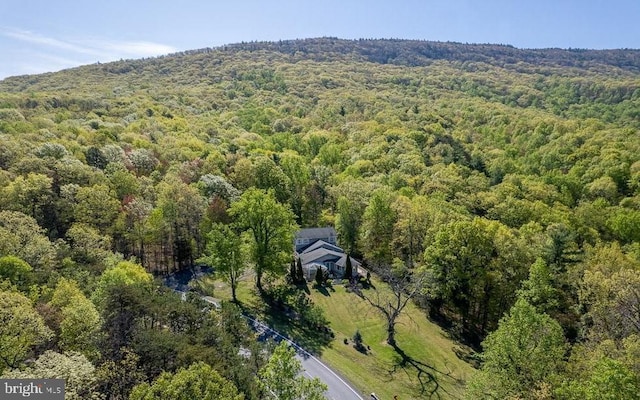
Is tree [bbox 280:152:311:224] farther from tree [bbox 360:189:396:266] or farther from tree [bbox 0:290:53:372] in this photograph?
tree [bbox 0:290:53:372]

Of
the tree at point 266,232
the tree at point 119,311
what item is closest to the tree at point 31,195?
the tree at point 266,232

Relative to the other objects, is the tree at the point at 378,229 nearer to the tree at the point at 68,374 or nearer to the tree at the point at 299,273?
the tree at the point at 299,273

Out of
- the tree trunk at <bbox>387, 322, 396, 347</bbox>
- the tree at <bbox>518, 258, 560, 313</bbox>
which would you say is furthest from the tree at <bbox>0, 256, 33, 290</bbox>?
the tree at <bbox>518, 258, 560, 313</bbox>

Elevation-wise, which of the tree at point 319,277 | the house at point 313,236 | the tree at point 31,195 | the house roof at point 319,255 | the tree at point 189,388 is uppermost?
the tree at point 31,195

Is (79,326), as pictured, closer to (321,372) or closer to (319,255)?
(321,372)

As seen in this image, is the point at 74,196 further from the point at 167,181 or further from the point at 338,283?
the point at 338,283

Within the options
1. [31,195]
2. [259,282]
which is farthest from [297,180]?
[31,195]
